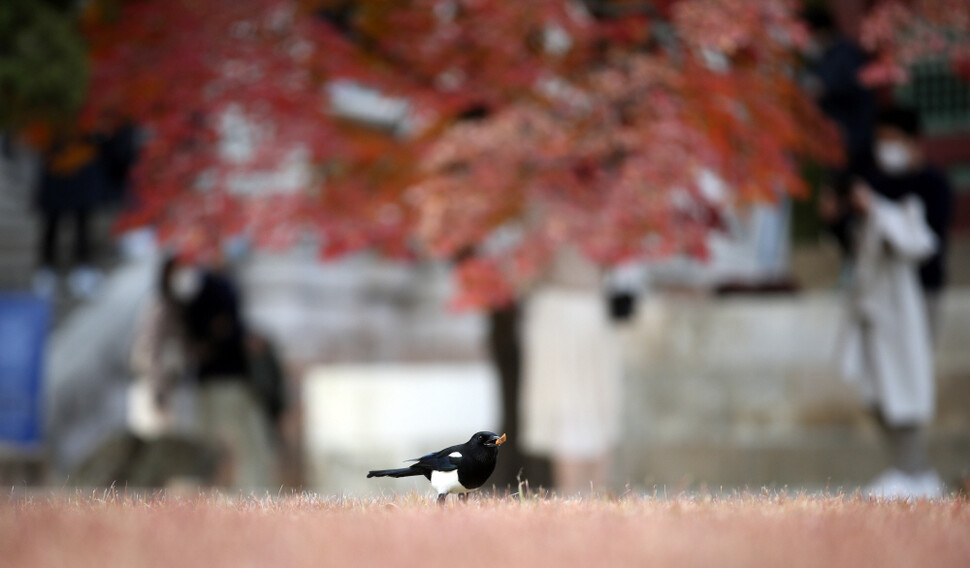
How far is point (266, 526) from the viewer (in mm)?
3088

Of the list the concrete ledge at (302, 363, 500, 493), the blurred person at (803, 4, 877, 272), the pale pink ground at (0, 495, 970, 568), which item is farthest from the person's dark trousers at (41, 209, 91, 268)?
the pale pink ground at (0, 495, 970, 568)

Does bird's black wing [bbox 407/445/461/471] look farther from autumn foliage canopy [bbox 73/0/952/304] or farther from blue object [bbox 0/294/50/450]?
blue object [bbox 0/294/50/450]

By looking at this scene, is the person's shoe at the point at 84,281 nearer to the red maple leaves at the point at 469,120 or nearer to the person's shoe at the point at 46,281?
the person's shoe at the point at 46,281

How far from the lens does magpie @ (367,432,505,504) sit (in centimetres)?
349

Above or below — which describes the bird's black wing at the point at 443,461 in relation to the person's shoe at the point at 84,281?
below

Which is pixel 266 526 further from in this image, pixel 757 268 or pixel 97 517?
pixel 757 268

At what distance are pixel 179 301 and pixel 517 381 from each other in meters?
2.88

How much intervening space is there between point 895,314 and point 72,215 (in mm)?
8428

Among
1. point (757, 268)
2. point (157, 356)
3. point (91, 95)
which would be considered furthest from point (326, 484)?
point (757, 268)

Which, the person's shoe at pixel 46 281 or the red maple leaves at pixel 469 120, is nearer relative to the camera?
the red maple leaves at pixel 469 120

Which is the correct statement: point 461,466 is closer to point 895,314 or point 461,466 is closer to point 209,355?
point 895,314

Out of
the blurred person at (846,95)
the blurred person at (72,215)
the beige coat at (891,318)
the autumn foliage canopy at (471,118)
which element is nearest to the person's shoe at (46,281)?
the blurred person at (72,215)

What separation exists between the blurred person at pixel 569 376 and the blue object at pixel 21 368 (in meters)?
3.69

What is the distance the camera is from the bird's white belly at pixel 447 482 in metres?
3.54
